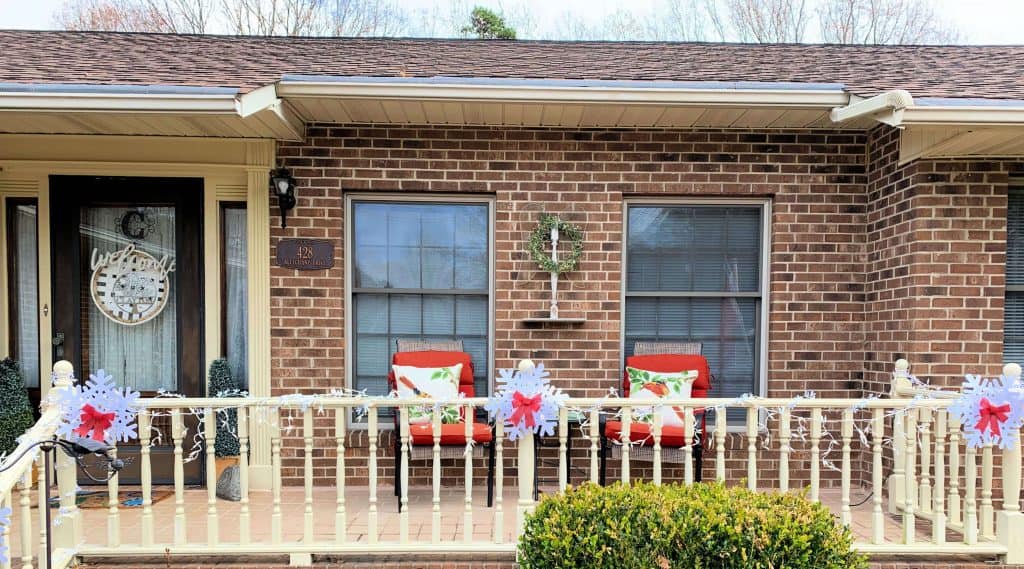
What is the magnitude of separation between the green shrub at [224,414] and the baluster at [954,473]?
395 centimetres

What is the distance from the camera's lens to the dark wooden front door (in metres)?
4.03

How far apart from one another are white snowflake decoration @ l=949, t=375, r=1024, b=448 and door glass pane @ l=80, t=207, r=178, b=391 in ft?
14.9

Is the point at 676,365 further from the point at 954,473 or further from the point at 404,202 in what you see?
the point at 404,202

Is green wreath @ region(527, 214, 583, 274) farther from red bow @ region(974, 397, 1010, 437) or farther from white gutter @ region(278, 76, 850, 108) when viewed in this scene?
red bow @ region(974, 397, 1010, 437)

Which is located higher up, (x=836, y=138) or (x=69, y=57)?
(x=69, y=57)

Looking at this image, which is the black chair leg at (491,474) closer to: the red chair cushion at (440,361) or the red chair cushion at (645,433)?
the red chair cushion at (440,361)

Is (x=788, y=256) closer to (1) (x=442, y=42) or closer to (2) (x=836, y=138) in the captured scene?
(2) (x=836, y=138)

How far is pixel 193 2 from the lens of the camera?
10906 millimetres

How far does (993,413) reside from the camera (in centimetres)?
281

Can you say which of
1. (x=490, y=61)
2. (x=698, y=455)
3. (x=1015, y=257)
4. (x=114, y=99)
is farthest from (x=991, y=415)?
(x=114, y=99)

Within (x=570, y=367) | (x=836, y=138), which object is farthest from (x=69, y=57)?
(x=836, y=138)

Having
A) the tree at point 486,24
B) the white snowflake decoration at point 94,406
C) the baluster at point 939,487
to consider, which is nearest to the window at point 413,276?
the white snowflake decoration at point 94,406

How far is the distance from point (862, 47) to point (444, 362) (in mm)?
4320

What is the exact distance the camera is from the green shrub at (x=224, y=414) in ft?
12.8
